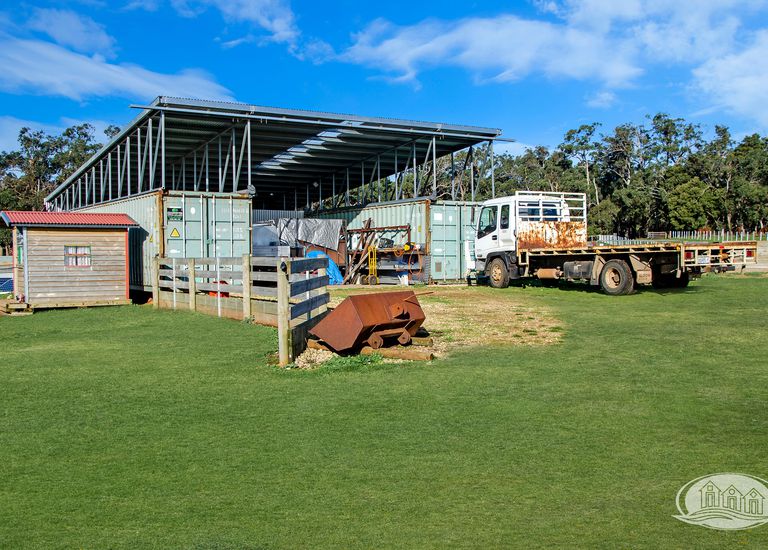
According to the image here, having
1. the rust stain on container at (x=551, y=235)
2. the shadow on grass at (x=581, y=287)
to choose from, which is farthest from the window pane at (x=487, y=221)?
the shadow on grass at (x=581, y=287)

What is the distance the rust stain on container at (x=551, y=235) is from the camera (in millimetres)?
21094

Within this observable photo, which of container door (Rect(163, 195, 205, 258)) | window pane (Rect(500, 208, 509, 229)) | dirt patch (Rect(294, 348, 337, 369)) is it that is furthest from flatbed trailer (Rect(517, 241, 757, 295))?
dirt patch (Rect(294, 348, 337, 369))

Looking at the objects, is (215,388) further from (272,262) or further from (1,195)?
(1,195)

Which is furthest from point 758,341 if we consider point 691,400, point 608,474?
point 608,474

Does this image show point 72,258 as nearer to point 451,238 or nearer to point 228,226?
point 228,226

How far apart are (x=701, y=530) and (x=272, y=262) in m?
10.1

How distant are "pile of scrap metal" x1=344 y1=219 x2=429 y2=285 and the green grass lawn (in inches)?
591

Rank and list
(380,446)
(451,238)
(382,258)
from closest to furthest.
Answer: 1. (380,446)
2. (451,238)
3. (382,258)

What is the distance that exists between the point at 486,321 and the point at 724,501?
8860 millimetres

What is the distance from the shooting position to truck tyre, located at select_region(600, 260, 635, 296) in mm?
17953

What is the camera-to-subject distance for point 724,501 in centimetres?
423

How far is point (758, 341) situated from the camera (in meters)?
9.99

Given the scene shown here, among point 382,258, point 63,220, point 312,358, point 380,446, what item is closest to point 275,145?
point 382,258

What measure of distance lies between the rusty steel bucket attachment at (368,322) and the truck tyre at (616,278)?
9899 mm
